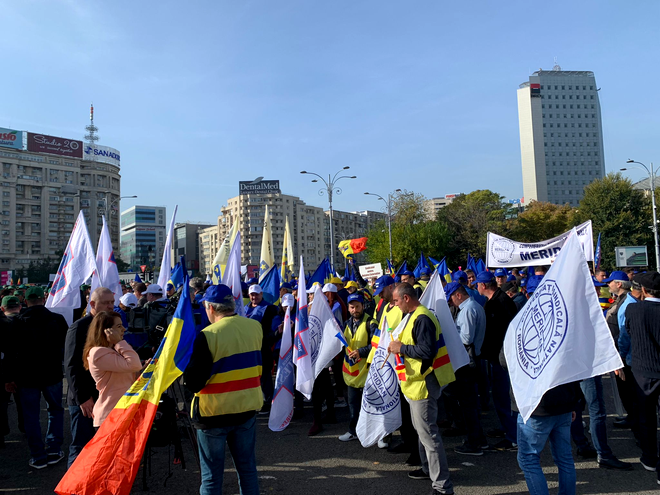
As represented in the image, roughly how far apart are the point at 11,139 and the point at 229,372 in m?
110

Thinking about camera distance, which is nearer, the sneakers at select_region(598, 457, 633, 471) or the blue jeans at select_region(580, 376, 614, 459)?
the sneakers at select_region(598, 457, 633, 471)

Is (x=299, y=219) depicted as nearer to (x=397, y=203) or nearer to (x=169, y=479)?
(x=397, y=203)

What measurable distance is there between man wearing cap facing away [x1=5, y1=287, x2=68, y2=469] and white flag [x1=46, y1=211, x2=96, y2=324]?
202cm

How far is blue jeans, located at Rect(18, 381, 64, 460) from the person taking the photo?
221 inches

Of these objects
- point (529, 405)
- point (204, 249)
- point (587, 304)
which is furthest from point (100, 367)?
point (204, 249)

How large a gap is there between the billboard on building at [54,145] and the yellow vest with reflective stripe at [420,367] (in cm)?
11082

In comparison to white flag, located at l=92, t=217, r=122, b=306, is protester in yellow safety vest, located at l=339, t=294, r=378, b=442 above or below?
below

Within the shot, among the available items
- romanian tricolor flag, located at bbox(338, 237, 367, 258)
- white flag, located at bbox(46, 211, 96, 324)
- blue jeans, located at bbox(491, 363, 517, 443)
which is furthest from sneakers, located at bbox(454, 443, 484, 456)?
romanian tricolor flag, located at bbox(338, 237, 367, 258)

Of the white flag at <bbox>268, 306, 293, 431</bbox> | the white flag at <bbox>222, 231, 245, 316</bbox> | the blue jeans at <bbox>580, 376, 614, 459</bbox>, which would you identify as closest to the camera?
the blue jeans at <bbox>580, 376, 614, 459</bbox>

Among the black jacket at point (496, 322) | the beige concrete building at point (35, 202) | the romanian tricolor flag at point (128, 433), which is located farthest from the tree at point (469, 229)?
the beige concrete building at point (35, 202)

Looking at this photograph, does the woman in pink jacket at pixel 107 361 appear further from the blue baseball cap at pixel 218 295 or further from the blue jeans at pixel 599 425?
the blue jeans at pixel 599 425

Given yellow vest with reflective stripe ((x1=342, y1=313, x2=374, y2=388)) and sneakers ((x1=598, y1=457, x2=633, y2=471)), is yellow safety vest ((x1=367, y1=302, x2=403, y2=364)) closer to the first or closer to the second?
yellow vest with reflective stripe ((x1=342, y1=313, x2=374, y2=388))

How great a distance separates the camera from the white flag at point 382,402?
5.38 metres

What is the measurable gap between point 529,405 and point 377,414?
2.07 meters
